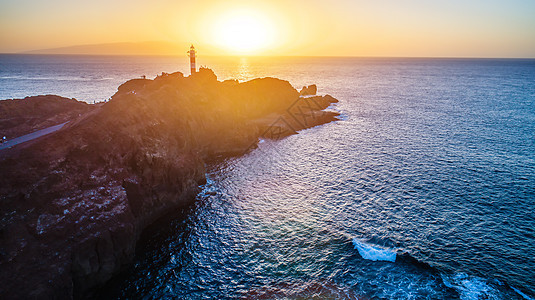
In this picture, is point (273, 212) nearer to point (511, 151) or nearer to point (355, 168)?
point (355, 168)

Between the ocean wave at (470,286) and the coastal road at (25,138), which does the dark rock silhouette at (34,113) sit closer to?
the coastal road at (25,138)

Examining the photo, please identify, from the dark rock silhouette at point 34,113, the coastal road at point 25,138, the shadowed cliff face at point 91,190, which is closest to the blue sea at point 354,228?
the shadowed cliff face at point 91,190

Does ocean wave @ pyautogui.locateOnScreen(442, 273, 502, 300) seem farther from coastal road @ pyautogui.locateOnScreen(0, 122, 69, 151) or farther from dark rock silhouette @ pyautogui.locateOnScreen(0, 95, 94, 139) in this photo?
dark rock silhouette @ pyautogui.locateOnScreen(0, 95, 94, 139)

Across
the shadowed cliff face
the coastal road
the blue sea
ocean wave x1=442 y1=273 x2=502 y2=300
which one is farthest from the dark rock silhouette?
ocean wave x1=442 y1=273 x2=502 y2=300

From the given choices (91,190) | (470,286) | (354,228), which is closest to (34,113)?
(91,190)

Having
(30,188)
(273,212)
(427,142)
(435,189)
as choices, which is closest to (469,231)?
(435,189)
